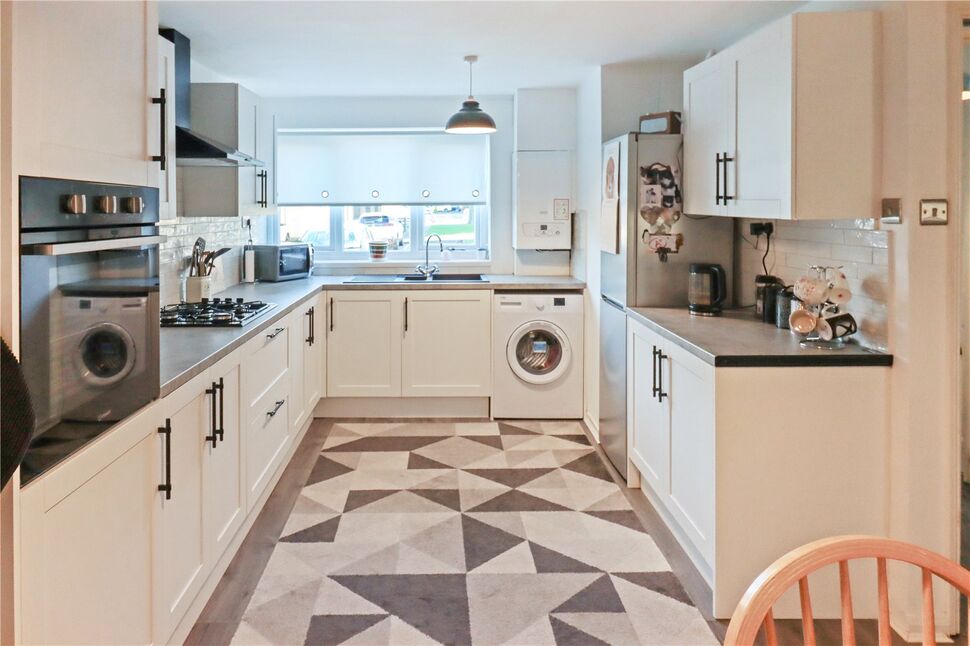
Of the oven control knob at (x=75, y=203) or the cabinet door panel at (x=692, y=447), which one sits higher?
the oven control knob at (x=75, y=203)

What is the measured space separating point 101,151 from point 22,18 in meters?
0.39

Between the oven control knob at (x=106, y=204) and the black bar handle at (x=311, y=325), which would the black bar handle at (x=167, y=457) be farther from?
the black bar handle at (x=311, y=325)

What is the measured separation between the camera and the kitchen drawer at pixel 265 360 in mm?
3295

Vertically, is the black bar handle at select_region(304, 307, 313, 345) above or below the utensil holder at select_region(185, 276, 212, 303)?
below

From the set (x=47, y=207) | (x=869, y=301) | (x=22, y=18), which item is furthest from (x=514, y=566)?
(x=22, y=18)

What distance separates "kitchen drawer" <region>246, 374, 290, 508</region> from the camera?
11.1 ft

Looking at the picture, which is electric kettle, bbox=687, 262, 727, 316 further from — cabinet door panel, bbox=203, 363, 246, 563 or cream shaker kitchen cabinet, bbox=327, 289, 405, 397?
cream shaker kitchen cabinet, bbox=327, 289, 405, 397

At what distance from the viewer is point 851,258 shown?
117 inches

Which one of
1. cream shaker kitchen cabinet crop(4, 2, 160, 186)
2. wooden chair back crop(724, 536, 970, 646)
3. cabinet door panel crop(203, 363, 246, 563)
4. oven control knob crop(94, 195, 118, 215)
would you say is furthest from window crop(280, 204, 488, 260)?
wooden chair back crop(724, 536, 970, 646)

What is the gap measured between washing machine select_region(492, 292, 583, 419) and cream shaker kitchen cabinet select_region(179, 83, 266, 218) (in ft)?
6.18

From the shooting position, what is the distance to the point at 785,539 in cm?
272

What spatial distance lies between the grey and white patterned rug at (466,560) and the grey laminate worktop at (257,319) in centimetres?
91

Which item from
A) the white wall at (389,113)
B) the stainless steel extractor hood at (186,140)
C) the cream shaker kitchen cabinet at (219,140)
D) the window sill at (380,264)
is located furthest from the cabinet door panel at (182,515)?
the white wall at (389,113)

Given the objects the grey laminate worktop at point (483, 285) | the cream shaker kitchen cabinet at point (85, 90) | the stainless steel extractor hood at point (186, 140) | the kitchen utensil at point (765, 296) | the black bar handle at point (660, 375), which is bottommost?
the black bar handle at point (660, 375)
